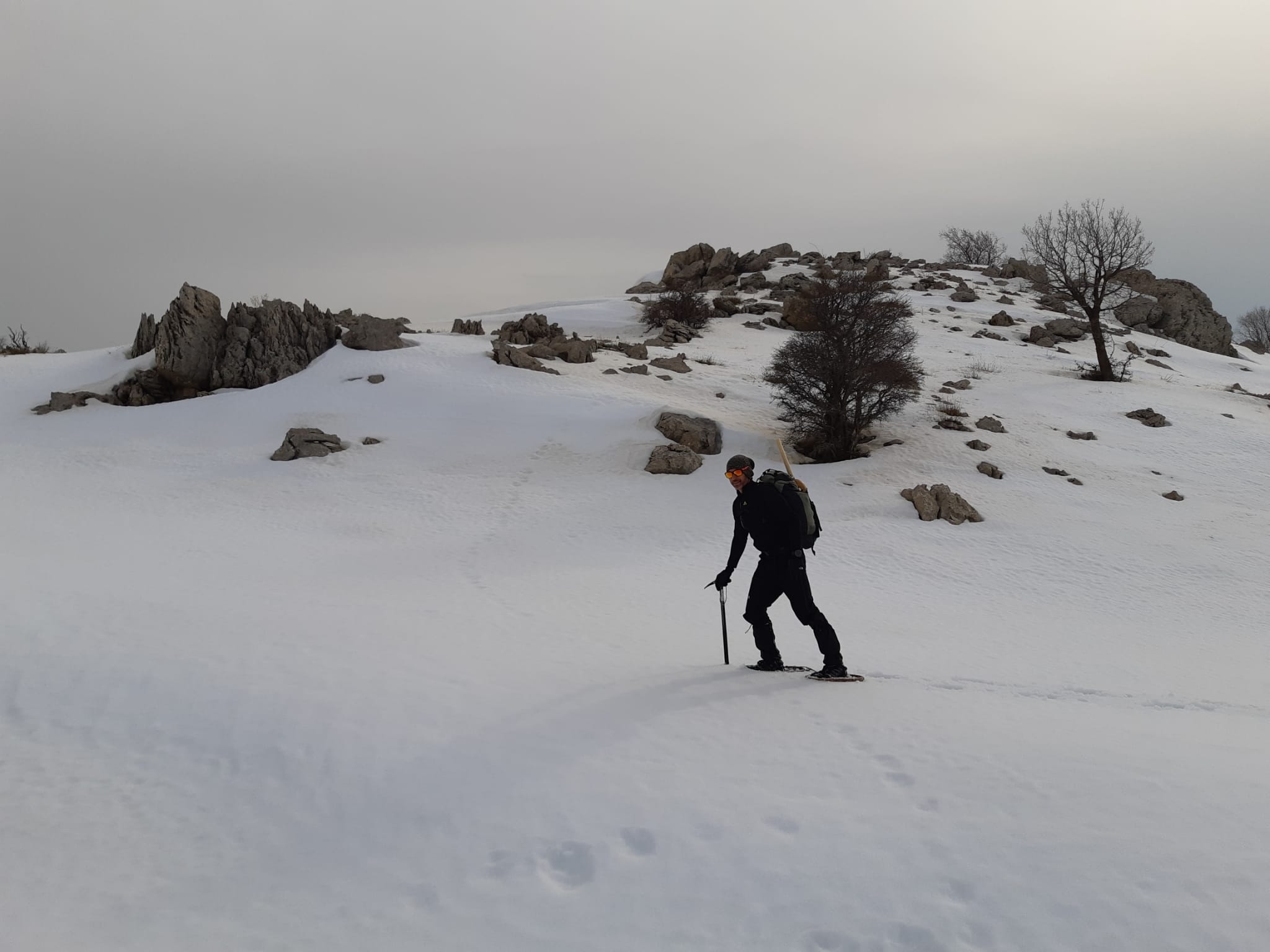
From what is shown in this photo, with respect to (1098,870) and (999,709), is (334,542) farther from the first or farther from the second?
(1098,870)

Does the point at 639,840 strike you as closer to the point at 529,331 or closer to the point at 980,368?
the point at 529,331

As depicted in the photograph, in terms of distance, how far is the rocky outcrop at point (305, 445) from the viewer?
725 inches

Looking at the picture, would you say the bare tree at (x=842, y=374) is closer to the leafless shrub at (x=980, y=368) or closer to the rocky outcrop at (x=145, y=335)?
the leafless shrub at (x=980, y=368)

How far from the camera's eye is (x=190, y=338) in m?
24.5

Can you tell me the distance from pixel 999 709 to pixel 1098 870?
3141mm

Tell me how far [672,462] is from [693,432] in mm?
1628

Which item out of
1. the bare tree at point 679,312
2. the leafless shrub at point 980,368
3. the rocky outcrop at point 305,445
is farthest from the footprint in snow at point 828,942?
the bare tree at point 679,312

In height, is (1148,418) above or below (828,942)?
above

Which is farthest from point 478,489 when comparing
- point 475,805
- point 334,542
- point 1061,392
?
point 1061,392

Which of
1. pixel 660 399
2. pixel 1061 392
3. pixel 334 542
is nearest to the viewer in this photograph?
pixel 334 542

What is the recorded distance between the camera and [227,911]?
3471mm

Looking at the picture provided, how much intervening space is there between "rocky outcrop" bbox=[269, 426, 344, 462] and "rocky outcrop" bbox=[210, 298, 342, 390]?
22.2 feet

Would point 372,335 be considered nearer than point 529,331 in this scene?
Yes

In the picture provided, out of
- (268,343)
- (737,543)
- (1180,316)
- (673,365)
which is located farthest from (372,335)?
(1180,316)
